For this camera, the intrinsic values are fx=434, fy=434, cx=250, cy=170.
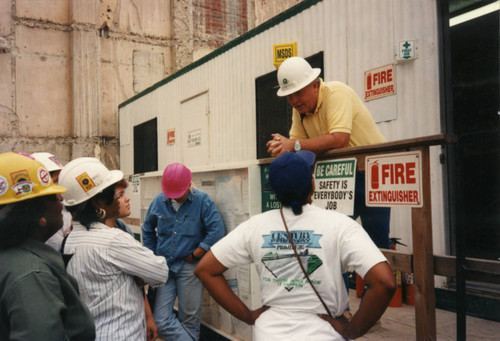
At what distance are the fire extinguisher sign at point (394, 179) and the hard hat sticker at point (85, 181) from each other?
1740 millimetres

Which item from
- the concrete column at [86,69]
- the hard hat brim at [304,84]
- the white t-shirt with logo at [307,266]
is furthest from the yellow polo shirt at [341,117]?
the concrete column at [86,69]

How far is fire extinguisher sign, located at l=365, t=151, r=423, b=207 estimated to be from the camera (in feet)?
8.29

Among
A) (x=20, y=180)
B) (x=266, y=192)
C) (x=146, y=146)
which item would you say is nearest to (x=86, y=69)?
(x=146, y=146)

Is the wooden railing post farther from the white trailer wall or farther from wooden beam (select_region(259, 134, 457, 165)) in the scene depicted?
the white trailer wall

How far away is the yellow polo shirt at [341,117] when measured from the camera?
316cm

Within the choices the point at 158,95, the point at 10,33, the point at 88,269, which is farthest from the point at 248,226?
the point at 10,33

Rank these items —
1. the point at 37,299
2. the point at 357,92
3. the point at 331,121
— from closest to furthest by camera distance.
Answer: the point at 37,299
the point at 331,121
the point at 357,92

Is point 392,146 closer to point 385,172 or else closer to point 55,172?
point 385,172

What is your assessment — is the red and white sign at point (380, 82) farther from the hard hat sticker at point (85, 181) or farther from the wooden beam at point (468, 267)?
the hard hat sticker at point (85, 181)

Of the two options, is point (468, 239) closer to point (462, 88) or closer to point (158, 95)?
point (462, 88)

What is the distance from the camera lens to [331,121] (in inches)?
126

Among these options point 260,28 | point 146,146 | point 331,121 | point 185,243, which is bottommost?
point 185,243

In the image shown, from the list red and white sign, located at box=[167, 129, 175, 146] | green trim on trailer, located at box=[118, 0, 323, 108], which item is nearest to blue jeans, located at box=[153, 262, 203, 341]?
green trim on trailer, located at box=[118, 0, 323, 108]

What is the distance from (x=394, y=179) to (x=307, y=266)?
0.95 metres
